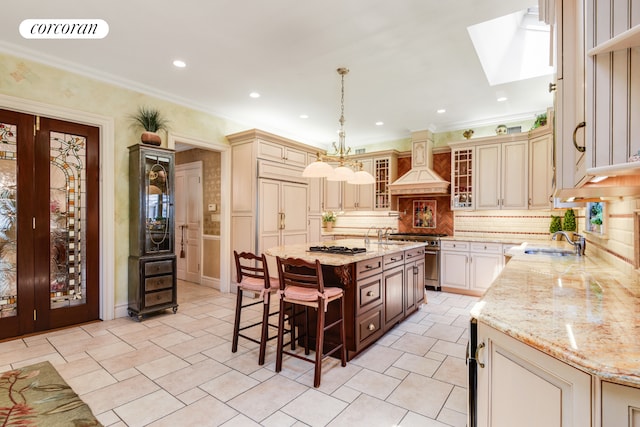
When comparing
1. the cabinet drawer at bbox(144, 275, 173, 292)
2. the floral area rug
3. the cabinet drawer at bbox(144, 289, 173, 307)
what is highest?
the cabinet drawer at bbox(144, 275, 173, 292)

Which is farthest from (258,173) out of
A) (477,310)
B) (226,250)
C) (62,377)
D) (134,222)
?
(477,310)

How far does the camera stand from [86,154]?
3.74 metres

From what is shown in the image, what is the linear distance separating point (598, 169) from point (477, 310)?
Answer: 67 centimetres

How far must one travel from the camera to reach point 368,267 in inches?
117

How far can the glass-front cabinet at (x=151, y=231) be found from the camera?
386 cm

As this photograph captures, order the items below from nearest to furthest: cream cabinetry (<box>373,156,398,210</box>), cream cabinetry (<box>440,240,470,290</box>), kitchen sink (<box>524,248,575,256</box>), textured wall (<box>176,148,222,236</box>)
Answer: kitchen sink (<box>524,248,575,256</box>) < cream cabinetry (<box>440,240,470,290</box>) < textured wall (<box>176,148,222,236</box>) < cream cabinetry (<box>373,156,398,210</box>)

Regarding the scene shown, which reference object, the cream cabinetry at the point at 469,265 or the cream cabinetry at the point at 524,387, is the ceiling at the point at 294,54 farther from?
the cream cabinetry at the point at 524,387

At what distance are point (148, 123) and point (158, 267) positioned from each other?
6.17 ft

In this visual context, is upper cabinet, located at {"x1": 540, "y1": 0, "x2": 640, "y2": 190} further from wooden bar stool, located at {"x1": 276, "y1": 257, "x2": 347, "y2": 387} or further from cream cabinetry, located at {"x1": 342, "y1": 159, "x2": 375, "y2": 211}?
cream cabinetry, located at {"x1": 342, "y1": 159, "x2": 375, "y2": 211}

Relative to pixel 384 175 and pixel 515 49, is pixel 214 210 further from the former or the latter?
pixel 515 49

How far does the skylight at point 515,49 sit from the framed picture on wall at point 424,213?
260 centimetres

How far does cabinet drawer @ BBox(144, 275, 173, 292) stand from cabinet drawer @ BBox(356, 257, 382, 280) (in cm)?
267

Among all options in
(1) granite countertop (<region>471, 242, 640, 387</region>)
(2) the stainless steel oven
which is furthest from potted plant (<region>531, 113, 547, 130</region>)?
(1) granite countertop (<region>471, 242, 640, 387</region>)

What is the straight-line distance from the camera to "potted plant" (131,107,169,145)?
12.9 ft
